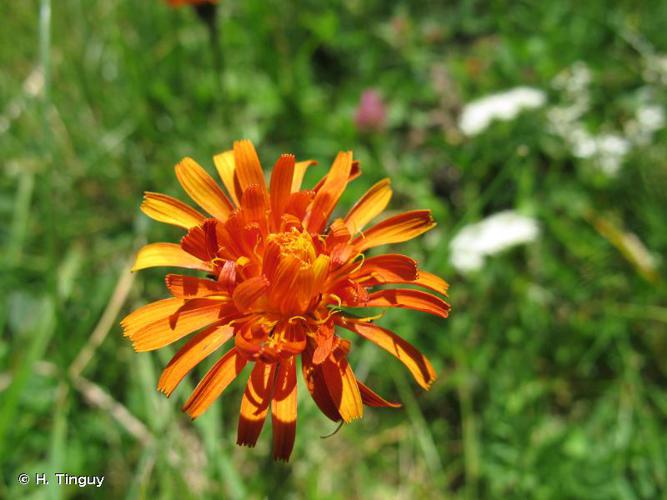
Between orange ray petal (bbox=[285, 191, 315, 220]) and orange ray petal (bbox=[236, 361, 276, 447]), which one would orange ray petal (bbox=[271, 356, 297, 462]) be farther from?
orange ray petal (bbox=[285, 191, 315, 220])

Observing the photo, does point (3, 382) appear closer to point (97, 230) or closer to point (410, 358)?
point (97, 230)

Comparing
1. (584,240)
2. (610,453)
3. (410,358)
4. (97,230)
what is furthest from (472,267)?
(97,230)

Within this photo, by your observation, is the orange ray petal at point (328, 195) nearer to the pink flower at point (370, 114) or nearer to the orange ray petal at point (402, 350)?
the orange ray petal at point (402, 350)

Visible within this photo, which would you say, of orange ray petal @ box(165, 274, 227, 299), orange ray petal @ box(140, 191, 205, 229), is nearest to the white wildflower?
orange ray petal @ box(140, 191, 205, 229)

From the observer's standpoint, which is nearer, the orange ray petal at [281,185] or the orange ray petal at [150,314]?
the orange ray petal at [150,314]

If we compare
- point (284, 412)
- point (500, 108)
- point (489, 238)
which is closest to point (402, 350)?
point (284, 412)

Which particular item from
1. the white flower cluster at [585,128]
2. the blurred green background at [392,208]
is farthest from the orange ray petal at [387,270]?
the white flower cluster at [585,128]
